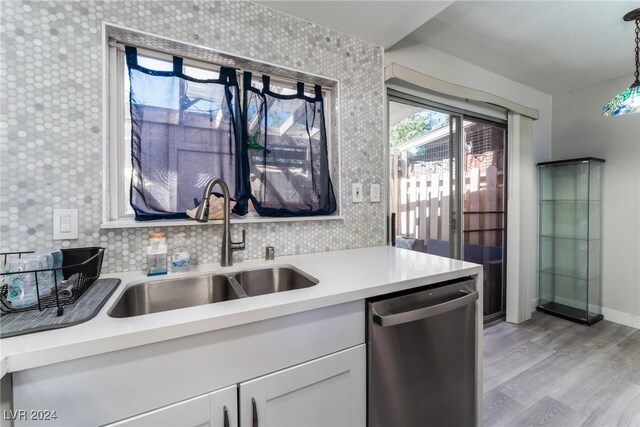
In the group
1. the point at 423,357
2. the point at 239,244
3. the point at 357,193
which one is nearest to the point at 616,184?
the point at 357,193

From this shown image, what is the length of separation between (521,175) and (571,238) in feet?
3.20

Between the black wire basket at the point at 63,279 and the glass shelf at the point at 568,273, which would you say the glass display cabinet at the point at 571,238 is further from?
the black wire basket at the point at 63,279

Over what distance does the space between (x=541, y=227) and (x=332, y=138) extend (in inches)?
114

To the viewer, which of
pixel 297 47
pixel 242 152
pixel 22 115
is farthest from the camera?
pixel 297 47

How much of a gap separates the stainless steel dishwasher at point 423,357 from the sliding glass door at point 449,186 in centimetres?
84

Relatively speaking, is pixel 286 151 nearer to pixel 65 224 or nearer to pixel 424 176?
pixel 65 224

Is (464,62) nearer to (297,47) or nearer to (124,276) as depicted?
(297,47)

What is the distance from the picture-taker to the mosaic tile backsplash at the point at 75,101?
98cm

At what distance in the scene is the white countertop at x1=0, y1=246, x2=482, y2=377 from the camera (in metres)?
0.59

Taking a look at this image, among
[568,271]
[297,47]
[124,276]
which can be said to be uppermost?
A: [297,47]

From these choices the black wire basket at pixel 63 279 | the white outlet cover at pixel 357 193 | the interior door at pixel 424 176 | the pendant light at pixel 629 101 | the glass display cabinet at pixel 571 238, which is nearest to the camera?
the black wire basket at pixel 63 279

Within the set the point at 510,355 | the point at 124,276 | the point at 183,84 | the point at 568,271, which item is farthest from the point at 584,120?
the point at 124,276

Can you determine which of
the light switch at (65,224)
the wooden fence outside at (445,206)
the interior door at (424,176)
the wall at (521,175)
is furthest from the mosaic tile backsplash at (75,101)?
the wall at (521,175)

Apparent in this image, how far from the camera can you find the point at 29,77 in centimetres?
100
